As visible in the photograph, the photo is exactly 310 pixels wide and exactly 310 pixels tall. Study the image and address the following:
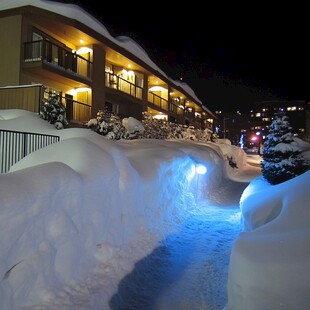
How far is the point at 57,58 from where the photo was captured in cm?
1738

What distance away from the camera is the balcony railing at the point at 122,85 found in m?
22.3

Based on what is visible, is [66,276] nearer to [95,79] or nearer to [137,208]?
[137,208]

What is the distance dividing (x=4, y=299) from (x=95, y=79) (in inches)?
697

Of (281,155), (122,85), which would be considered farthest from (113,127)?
(122,85)

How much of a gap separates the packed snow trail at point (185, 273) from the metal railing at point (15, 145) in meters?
4.88

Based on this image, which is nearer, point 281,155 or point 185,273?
point 185,273

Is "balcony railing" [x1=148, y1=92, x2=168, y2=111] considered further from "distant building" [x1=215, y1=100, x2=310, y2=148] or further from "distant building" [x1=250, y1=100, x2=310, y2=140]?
"distant building" [x1=250, y1=100, x2=310, y2=140]

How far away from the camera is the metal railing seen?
824 centimetres

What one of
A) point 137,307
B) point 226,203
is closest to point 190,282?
point 137,307

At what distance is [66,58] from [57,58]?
527mm

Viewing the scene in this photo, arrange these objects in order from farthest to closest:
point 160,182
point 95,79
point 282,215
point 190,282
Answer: point 95,79 < point 160,182 < point 190,282 < point 282,215

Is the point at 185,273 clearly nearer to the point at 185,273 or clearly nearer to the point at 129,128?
the point at 185,273

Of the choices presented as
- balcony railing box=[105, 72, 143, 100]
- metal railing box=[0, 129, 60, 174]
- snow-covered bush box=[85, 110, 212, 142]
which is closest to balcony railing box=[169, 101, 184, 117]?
balcony railing box=[105, 72, 143, 100]

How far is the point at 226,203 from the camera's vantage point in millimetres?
12758
